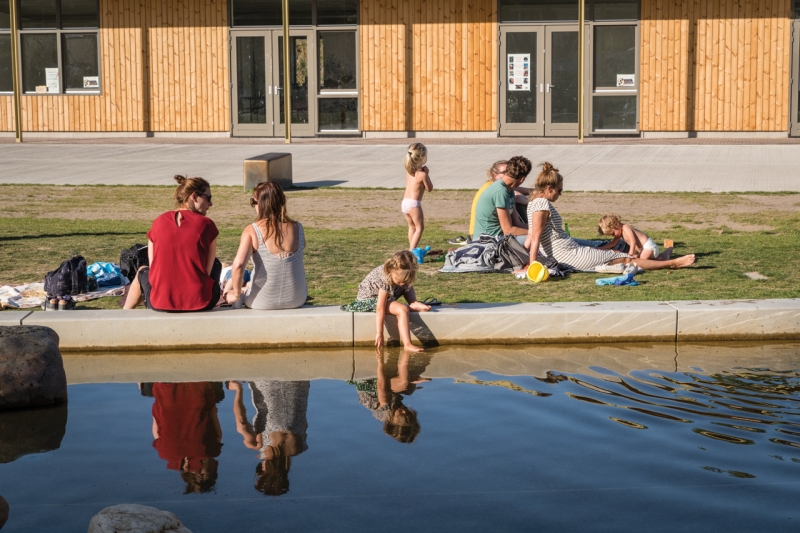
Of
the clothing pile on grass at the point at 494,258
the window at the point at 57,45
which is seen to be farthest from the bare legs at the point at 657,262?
the window at the point at 57,45

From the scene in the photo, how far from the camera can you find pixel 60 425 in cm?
578

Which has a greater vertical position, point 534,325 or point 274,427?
point 534,325

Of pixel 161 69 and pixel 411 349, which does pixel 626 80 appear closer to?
pixel 161 69

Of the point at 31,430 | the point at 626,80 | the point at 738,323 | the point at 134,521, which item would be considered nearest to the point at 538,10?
the point at 626,80

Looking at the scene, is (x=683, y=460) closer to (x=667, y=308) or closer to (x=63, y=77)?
(x=667, y=308)

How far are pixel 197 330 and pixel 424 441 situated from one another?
2.40 metres

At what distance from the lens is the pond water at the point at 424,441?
176 inches

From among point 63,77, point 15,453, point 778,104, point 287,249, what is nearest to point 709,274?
point 287,249

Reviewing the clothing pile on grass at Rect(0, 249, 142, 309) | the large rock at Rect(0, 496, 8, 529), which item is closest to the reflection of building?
the clothing pile on grass at Rect(0, 249, 142, 309)

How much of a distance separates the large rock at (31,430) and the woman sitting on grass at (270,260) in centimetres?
174

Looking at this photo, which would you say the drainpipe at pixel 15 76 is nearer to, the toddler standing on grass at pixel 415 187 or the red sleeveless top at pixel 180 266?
the toddler standing on grass at pixel 415 187

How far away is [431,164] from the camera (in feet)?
66.2

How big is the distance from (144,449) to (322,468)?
100 cm

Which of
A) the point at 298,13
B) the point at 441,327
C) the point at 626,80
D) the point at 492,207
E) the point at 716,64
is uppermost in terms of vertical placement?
the point at 298,13
